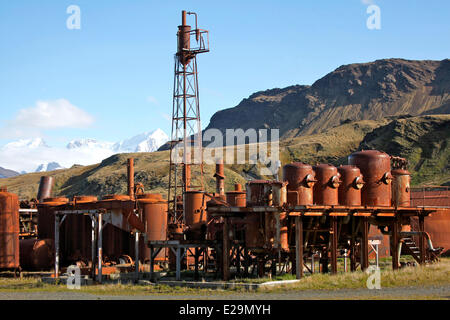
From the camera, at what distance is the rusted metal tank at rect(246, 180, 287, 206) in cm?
3625

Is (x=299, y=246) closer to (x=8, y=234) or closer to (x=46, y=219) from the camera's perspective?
(x=8, y=234)

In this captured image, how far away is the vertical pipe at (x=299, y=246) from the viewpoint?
116 feet

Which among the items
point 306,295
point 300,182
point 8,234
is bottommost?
point 306,295

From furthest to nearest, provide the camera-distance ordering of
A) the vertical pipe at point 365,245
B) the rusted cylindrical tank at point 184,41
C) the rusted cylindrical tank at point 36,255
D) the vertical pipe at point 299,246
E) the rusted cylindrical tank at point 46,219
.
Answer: the rusted cylindrical tank at point 184,41 → the rusted cylindrical tank at point 46,219 → the rusted cylindrical tank at point 36,255 → the vertical pipe at point 365,245 → the vertical pipe at point 299,246

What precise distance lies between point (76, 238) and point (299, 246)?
19.2 meters

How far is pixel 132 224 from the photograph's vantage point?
4147cm

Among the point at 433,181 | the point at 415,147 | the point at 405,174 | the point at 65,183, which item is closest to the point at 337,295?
the point at 405,174

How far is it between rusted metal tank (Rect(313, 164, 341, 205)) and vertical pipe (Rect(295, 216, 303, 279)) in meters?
3.26

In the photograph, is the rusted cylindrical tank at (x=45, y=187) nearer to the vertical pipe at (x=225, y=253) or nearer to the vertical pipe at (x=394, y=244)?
the vertical pipe at (x=225, y=253)

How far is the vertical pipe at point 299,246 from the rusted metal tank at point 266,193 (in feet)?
4.45

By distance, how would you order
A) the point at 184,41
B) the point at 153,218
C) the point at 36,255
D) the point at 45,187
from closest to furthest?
the point at 36,255 < the point at 153,218 < the point at 184,41 < the point at 45,187

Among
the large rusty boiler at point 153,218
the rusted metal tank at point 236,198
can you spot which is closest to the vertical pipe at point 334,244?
the rusted metal tank at point 236,198

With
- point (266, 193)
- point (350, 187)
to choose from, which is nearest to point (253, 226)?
point (266, 193)

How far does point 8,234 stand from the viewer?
44.5 m
